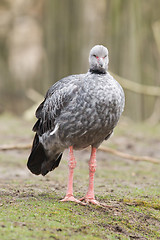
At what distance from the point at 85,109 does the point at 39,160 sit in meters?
1.19

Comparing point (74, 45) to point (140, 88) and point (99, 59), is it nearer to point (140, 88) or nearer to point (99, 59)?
point (140, 88)

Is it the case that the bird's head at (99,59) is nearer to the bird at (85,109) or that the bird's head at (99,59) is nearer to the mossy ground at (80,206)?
the bird at (85,109)

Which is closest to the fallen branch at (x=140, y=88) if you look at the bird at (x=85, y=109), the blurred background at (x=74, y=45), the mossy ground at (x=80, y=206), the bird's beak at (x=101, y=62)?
the blurred background at (x=74, y=45)

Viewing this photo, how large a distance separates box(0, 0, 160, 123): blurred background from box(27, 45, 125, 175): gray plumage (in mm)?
8660

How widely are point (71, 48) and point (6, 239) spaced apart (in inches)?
457

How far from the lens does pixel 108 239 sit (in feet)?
12.9

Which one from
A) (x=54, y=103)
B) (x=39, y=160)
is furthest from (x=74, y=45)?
(x=54, y=103)

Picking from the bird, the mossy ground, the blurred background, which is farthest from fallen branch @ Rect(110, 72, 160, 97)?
the bird

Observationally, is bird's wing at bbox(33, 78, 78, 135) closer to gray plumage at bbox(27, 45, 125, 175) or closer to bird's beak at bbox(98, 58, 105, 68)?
gray plumage at bbox(27, 45, 125, 175)

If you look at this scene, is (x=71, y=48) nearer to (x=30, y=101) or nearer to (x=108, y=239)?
(x=30, y=101)

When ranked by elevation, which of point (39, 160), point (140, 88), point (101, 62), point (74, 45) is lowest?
point (140, 88)

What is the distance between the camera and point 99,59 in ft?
15.6

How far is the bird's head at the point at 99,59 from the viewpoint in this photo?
4.76m

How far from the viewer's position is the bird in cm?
459
